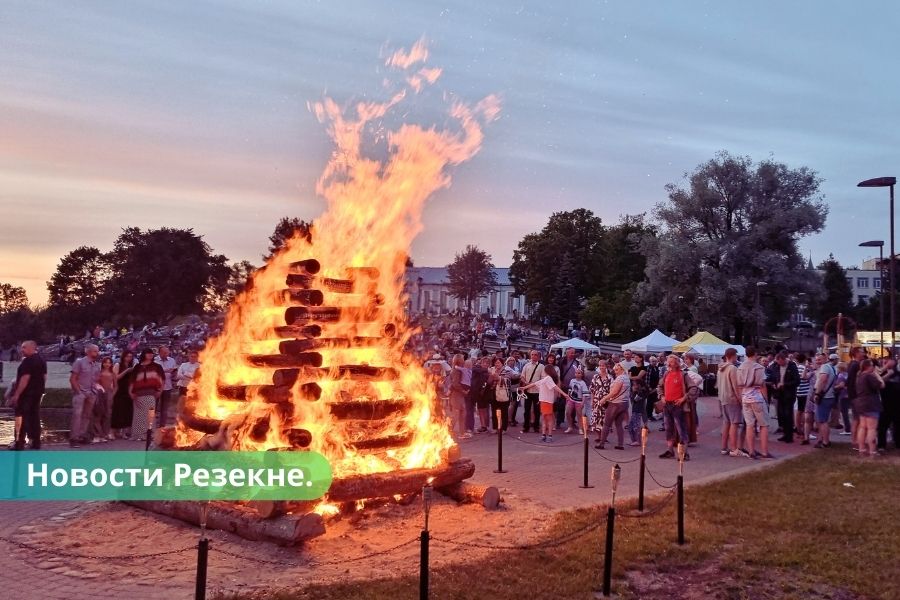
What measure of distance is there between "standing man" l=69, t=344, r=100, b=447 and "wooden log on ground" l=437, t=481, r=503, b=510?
8.64 metres

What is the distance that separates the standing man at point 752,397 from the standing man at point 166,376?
1256 cm

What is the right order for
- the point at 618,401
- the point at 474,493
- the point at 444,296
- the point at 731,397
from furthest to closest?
1. the point at 444,296
2. the point at 618,401
3. the point at 731,397
4. the point at 474,493

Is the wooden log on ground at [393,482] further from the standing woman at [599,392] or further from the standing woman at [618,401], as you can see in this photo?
the standing woman at [599,392]

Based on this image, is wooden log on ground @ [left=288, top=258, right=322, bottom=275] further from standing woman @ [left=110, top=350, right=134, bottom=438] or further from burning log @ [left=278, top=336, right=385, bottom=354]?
standing woman @ [left=110, top=350, right=134, bottom=438]

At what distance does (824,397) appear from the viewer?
15766mm

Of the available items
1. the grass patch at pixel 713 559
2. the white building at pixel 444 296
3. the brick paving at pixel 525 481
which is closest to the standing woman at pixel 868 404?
the brick paving at pixel 525 481

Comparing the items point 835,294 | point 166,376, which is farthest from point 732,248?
point 835,294

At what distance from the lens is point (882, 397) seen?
1573 centimetres

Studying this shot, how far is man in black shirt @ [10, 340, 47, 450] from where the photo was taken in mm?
12555

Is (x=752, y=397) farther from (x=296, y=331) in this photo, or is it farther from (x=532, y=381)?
(x=296, y=331)

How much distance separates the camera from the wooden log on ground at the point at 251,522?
7.87 m

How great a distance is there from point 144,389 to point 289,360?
7.36m

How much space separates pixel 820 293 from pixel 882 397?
3749 cm

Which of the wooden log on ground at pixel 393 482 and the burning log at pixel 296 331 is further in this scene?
the burning log at pixel 296 331
